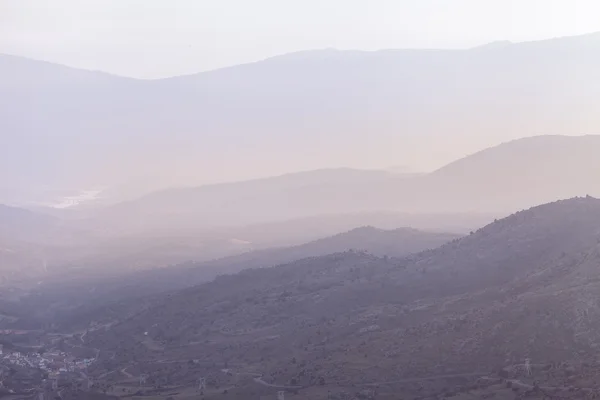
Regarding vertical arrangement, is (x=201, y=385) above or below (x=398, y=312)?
below

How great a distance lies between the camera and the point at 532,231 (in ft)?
255

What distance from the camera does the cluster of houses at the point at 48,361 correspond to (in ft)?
250

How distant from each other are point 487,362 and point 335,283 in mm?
30542

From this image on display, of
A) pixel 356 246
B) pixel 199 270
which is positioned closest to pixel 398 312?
pixel 356 246

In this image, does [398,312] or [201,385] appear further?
[398,312]

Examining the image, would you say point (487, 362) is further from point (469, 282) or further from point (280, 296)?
point (280, 296)

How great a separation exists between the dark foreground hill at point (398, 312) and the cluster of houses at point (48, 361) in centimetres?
352

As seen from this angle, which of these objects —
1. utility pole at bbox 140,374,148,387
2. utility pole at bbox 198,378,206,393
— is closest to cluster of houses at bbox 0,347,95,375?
utility pole at bbox 140,374,148,387

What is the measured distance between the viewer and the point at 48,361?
79.9m

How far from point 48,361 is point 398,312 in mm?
28363

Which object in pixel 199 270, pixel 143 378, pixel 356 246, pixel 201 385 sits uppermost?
pixel 356 246

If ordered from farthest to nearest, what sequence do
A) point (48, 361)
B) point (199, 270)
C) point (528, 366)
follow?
1. point (199, 270)
2. point (48, 361)
3. point (528, 366)

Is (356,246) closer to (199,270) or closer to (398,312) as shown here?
(199,270)

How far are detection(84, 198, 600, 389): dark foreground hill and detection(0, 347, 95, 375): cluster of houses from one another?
3.52m
